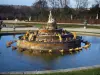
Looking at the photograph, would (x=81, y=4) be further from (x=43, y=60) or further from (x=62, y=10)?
(x=43, y=60)

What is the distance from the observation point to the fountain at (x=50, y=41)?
20.8m

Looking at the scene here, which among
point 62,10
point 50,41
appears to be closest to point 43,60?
point 50,41

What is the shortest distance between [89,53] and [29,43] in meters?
4.31

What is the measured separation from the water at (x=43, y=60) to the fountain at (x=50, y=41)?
1086 mm

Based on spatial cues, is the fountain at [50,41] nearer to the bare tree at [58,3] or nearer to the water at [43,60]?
the water at [43,60]

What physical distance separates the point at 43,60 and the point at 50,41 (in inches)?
148

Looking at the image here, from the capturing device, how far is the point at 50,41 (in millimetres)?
21016

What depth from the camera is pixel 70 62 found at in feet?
55.1

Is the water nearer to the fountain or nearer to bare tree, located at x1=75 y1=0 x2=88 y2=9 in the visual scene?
the fountain

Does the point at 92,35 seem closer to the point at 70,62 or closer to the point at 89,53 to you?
the point at 89,53

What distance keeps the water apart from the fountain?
1086 millimetres

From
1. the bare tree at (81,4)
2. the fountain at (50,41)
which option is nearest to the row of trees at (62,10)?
the bare tree at (81,4)

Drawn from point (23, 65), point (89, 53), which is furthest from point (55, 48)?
point (23, 65)

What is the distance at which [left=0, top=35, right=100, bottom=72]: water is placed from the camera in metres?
15.4
